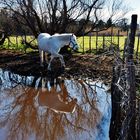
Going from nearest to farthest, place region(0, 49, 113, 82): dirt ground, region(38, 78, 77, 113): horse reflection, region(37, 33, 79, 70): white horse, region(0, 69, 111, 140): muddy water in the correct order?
region(0, 69, 111, 140): muddy water, region(38, 78, 77, 113): horse reflection, region(0, 49, 113, 82): dirt ground, region(37, 33, 79, 70): white horse

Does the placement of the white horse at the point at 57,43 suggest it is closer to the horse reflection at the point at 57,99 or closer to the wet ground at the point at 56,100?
the wet ground at the point at 56,100

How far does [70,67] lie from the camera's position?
482 inches

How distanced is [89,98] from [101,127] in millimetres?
2141

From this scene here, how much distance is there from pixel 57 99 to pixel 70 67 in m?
3.48

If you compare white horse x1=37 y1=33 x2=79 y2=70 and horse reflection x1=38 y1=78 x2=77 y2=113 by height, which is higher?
white horse x1=37 y1=33 x2=79 y2=70

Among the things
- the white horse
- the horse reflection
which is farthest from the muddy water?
the white horse

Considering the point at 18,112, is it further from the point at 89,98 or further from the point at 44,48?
the point at 44,48

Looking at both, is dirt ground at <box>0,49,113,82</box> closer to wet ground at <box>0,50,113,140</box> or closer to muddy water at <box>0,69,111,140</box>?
wet ground at <box>0,50,113,140</box>

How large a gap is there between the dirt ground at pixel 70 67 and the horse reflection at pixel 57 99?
1444 mm

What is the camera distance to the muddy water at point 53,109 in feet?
21.2

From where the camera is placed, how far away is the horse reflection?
26.5 feet

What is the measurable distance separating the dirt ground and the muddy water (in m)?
0.61

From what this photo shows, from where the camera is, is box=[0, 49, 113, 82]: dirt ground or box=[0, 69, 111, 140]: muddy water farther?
box=[0, 49, 113, 82]: dirt ground

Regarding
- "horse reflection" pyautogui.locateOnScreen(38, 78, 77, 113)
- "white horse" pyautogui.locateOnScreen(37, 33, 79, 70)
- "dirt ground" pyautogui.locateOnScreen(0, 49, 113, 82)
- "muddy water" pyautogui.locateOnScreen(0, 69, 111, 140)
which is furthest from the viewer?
"white horse" pyautogui.locateOnScreen(37, 33, 79, 70)
